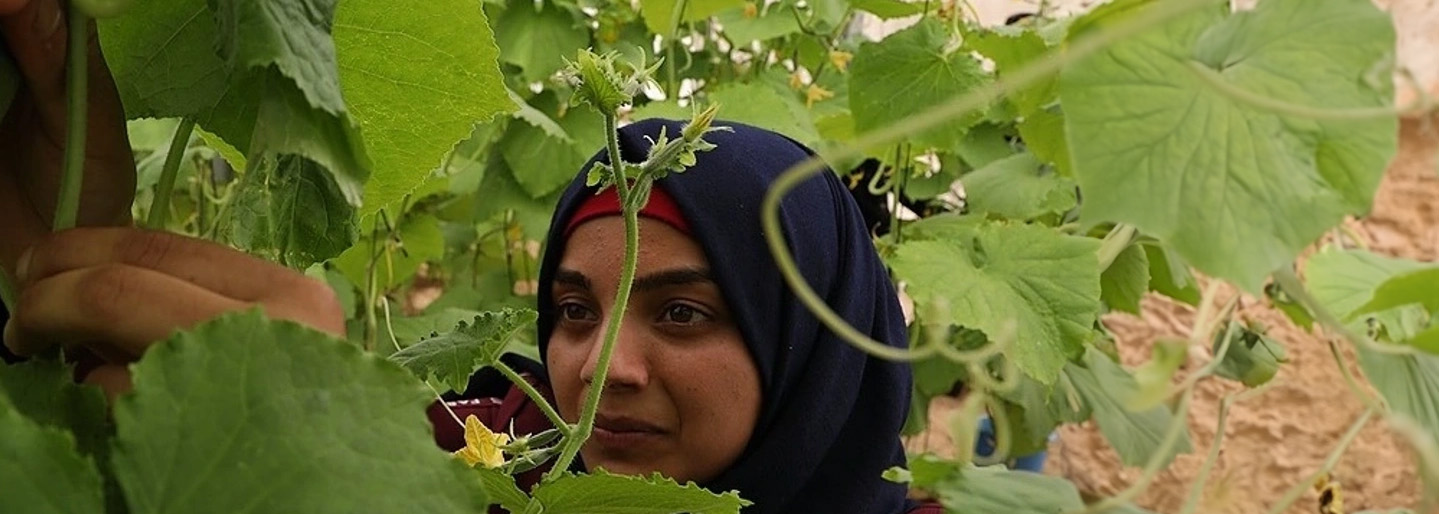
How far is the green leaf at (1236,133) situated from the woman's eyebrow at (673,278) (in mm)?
542

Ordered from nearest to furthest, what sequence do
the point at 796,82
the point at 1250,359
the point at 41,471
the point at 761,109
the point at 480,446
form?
the point at 41,471 < the point at 480,446 < the point at 1250,359 < the point at 761,109 < the point at 796,82

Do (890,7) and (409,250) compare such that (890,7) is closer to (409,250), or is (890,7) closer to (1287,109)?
(409,250)

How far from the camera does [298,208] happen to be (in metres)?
0.34

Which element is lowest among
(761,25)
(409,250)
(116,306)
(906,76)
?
(409,250)

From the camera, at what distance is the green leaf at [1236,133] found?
10.9 inches

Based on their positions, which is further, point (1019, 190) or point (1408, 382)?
point (1019, 190)

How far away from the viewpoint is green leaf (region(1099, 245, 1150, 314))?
3.68 feet

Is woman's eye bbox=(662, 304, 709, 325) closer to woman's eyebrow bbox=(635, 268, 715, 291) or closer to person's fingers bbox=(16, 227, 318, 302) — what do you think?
woman's eyebrow bbox=(635, 268, 715, 291)

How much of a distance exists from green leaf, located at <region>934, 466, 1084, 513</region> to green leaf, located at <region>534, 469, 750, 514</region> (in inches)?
2.4

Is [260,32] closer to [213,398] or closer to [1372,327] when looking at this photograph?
[213,398]

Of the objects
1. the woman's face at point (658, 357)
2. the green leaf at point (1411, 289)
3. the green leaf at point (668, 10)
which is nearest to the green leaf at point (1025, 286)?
the woman's face at point (658, 357)

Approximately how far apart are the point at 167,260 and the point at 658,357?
0.54 metres

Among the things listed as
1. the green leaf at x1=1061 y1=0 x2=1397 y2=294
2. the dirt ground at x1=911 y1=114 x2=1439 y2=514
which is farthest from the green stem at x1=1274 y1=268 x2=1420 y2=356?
the dirt ground at x1=911 y1=114 x2=1439 y2=514

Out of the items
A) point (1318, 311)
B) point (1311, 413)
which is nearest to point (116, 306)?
point (1318, 311)
